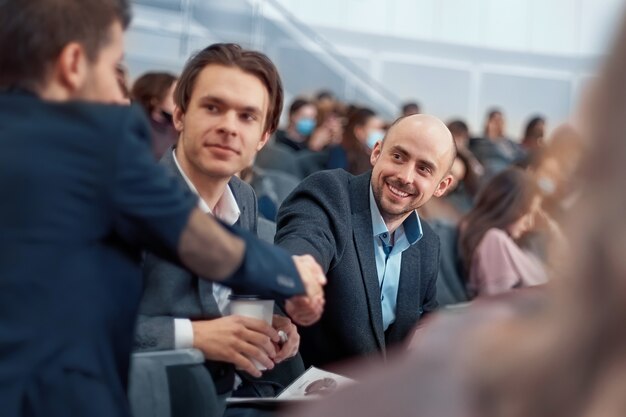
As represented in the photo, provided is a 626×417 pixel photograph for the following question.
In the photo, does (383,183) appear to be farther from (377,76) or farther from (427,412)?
(377,76)

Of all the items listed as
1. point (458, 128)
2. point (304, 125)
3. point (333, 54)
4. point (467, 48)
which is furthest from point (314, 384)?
point (467, 48)

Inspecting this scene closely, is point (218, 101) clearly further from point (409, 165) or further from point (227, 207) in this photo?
point (409, 165)

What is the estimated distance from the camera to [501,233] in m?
5.12

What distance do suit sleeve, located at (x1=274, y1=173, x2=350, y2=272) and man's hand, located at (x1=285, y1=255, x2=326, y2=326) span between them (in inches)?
30.4

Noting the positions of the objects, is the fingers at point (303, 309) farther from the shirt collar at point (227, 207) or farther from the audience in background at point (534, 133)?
the audience in background at point (534, 133)

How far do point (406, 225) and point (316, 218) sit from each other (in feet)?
1.25

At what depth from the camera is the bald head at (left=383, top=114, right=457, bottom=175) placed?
10.2ft

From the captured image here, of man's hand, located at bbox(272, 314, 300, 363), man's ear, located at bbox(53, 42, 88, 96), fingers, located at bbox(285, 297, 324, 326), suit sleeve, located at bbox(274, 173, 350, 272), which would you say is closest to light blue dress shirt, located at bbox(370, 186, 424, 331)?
suit sleeve, located at bbox(274, 173, 350, 272)

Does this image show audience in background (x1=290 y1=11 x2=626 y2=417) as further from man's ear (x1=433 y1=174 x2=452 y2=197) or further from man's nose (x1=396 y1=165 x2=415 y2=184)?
man's ear (x1=433 y1=174 x2=452 y2=197)

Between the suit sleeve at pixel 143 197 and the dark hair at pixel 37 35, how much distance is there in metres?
0.14

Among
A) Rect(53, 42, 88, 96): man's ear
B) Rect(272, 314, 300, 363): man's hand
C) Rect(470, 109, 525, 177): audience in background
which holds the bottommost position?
Rect(470, 109, 525, 177): audience in background

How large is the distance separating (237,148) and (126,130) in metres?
1.01

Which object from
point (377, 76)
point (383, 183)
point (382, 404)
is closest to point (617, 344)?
point (382, 404)

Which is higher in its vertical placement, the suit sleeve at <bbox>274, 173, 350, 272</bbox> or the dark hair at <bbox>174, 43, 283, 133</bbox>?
the dark hair at <bbox>174, 43, 283, 133</bbox>
